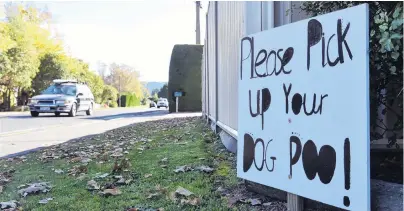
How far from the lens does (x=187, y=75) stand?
59.3 ft

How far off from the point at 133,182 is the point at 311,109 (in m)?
1.74

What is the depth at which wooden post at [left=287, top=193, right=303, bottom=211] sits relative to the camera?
78.5 inches

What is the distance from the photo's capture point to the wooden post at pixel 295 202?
1.99 meters

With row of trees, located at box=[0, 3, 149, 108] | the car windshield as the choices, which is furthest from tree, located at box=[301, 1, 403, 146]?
row of trees, located at box=[0, 3, 149, 108]

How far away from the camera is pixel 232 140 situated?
384 cm

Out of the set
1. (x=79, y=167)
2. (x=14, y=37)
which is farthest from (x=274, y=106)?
(x=14, y=37)

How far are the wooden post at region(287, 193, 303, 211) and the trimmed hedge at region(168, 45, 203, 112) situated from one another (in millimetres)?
15904

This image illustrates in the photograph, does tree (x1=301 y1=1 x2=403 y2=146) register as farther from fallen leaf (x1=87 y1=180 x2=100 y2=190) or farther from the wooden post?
fallen leaf (x1=87 y1=180 x2=100 y2=190)

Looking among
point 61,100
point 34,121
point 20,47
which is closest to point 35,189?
point 34,121

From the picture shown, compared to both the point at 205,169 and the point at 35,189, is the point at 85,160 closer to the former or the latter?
the point at 35,189

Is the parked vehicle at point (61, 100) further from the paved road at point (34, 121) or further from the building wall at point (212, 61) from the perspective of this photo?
the building wall at point (212, 61)

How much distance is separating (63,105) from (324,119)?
50.4ft

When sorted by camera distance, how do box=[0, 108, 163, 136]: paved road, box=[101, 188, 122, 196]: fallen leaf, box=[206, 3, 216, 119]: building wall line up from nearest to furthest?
box=[101, 188, 122, 196]: fallen leaf < box=[206, 3, 216, 119]: building wall < box=[0, 108, 163, 136]: paved road

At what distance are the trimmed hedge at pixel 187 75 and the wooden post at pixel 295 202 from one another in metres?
15.9
